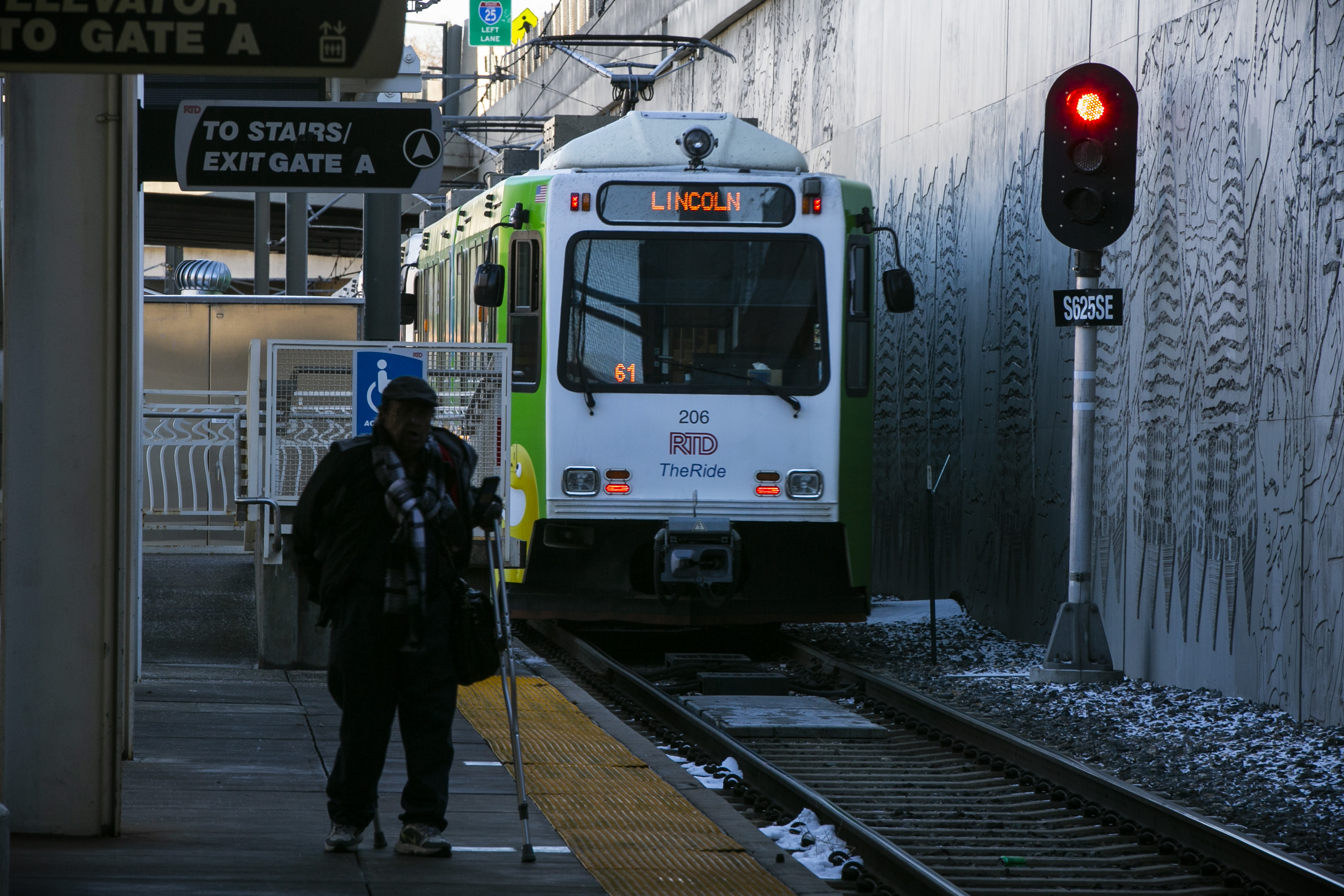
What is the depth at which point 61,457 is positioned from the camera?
231 inches

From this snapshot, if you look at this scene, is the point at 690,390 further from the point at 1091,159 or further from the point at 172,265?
the point at 172,265

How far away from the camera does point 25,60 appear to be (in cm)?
390

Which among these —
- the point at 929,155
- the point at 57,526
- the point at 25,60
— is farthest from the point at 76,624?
the point at 929,155

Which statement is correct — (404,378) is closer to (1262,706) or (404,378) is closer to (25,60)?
(25,60)

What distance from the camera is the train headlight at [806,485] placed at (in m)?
12.2

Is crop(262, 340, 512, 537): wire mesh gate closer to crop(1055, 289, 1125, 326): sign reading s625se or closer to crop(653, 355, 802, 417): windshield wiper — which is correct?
crop(653, 355, 802, 417): windshield wiper

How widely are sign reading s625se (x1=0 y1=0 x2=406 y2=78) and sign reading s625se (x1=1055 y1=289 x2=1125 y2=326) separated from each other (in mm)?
7452

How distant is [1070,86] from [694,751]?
195 inches

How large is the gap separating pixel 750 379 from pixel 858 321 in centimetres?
83

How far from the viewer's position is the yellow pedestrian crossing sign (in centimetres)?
4053

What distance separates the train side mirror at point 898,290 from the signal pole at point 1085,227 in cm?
126

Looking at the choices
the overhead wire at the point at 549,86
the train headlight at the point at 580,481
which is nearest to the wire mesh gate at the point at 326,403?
the train headlight at the point at 580,481

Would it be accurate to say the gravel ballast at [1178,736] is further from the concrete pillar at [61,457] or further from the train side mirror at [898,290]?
the concrete pillar at [61,457]

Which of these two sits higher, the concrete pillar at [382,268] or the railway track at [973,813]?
the concrete pillar at [382,268]
